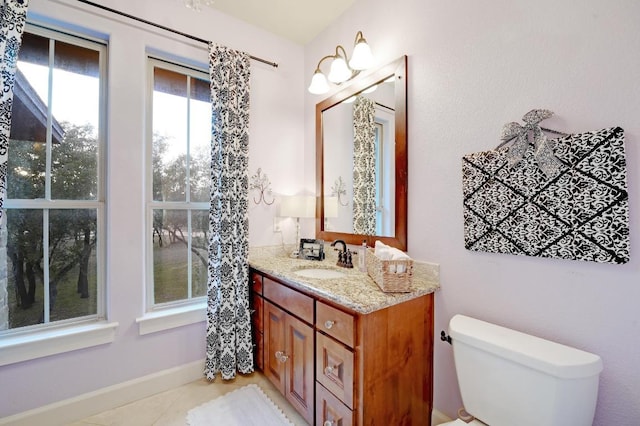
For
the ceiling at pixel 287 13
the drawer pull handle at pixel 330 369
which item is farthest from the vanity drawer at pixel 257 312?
the ceiling at pixel 287 13

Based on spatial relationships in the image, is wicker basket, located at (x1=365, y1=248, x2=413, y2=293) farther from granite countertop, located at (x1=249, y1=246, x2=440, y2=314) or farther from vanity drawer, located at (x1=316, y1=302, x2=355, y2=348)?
vanity drawer, located at (x1=316, y1=302, x2=355, y2=348)

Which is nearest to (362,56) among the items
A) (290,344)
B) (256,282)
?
(256,282)

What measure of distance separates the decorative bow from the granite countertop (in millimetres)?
665

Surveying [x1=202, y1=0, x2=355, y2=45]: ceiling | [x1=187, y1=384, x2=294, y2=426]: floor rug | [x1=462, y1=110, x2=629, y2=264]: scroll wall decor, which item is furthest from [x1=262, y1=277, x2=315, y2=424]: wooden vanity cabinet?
[x1=202, y1=0, x2=355, y2=45]: ceiling

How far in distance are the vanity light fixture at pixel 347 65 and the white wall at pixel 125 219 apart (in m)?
0.78

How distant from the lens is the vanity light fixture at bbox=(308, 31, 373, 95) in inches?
66.5

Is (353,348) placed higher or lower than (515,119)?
lower

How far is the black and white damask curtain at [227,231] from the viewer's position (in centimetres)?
193

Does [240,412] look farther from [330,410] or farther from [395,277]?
[395,277]

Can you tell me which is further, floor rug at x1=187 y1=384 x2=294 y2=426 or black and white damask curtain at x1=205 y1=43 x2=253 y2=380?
black and white damask curtain at x1=205 y1=43 x2=253 y2=380

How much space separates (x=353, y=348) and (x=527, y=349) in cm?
64

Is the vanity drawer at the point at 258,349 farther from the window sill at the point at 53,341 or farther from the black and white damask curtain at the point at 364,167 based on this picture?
the black and white damask curtain at the point at 364,167

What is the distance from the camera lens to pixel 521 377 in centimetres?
97

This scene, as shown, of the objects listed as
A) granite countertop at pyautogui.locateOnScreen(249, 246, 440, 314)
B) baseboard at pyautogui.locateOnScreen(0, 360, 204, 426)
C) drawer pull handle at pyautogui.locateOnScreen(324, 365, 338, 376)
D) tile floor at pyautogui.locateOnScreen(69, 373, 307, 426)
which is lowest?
tile floor at pyautogui.locateOnScreen(69, 373, 307, 426)
